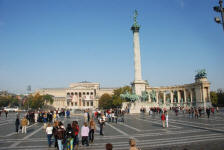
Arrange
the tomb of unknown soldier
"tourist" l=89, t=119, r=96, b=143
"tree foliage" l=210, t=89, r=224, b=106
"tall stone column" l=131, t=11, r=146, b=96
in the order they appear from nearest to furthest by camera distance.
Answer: "tourist" l=89, t=119, r=96, b=143 < the tomb of unknown soldier < "tall stone column" l=131, t=11, r=146, b=96 < "tree foliage" l=210, t=89, r=224, b=106

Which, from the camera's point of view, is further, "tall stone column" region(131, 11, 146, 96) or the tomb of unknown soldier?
"tall stone column" region(131, 11, 146, 96)

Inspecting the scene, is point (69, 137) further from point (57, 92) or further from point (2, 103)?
point (57, 92)

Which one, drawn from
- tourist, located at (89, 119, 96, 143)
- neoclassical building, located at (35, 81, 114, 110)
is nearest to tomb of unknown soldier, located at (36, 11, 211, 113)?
neoclassical building, located at (35, 81, 114, 110)

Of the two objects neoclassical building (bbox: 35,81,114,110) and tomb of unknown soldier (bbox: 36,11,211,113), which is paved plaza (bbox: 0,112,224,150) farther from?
neoclassical building (bbox: 35,81,114,110)

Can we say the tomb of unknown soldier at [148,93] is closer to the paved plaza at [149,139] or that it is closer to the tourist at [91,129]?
the paved plaza at [149,139]

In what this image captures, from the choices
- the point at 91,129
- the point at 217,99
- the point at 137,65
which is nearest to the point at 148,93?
the point at 137,65

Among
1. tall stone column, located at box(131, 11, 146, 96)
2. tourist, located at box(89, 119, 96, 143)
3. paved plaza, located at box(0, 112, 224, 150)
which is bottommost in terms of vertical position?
paved plaza, located at box(0, 112, 224, 150)

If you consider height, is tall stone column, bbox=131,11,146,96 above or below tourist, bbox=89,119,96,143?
above

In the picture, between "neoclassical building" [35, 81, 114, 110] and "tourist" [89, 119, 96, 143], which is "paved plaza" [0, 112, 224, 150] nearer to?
"tourist" [89, 119, 96, 143]

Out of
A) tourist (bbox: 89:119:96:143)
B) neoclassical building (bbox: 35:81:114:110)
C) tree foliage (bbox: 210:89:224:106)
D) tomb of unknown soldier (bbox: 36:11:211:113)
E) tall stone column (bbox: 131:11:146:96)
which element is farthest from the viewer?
neoclassical building (bbox: 35:81:114:110)

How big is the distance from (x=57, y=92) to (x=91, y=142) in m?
170

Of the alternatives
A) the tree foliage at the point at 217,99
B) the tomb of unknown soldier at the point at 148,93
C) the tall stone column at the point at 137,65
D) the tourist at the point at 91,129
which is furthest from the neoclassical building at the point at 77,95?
the tourist at the point at 91,129

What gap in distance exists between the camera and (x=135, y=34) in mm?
54344

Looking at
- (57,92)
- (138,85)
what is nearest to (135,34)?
(138,85)
